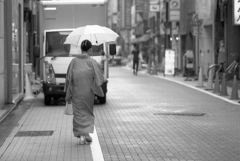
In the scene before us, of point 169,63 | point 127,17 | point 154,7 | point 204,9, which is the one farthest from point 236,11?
point 127,17

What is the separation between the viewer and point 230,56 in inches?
1215

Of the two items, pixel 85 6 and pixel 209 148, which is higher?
pixel 85 6

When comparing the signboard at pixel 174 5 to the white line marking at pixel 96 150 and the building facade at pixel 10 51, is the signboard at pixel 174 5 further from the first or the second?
the white line marking at pixel 96 150

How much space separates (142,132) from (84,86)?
2020mm

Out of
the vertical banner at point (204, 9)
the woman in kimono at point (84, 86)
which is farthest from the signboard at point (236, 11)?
the woman in kimono at point (84, 86)

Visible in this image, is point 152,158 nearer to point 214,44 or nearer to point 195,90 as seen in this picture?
point 195,90

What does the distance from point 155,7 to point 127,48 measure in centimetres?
4594

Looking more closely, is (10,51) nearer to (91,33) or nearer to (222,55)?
(91,33)

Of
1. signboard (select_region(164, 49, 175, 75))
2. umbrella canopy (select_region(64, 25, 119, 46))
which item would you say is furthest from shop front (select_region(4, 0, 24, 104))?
signboard (select_region(164, 49, 175, 75))

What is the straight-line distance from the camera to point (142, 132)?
493 inches

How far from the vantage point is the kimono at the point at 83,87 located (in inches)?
433

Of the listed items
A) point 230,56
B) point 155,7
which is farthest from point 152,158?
point 155,7

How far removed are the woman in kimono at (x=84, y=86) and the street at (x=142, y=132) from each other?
15.8 inches

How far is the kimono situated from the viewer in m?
11.0
